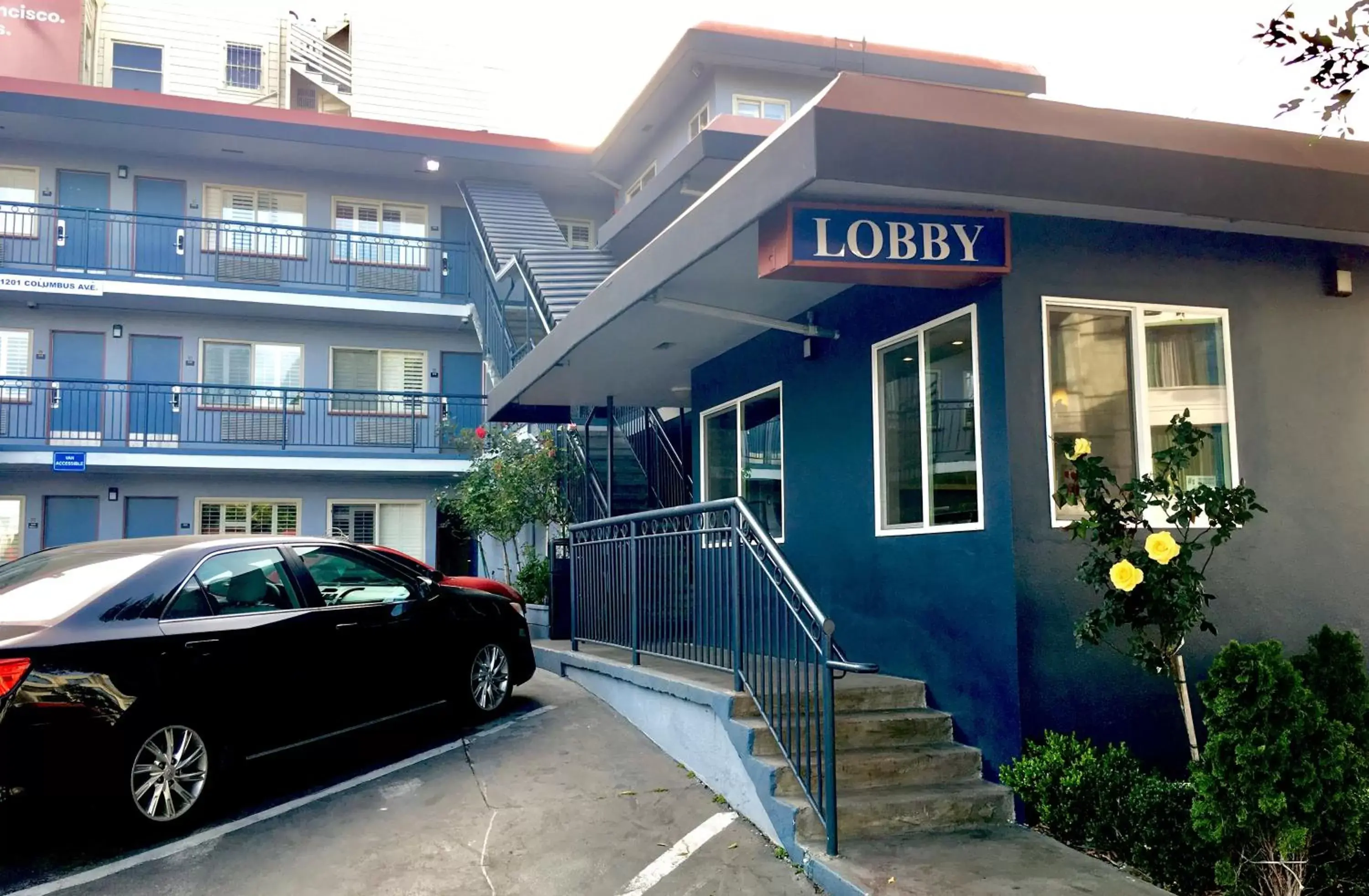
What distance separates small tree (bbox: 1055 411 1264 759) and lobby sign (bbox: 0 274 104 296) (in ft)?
59.1

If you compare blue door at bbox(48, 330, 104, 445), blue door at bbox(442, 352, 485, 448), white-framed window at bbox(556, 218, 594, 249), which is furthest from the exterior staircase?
white-framed window at bbox(556, 218, 594, 249)

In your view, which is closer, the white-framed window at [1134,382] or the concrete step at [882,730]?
the concrete step at [882,730]

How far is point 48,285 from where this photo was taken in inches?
725

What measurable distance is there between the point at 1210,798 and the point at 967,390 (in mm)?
2478

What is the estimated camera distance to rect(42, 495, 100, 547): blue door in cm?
1905

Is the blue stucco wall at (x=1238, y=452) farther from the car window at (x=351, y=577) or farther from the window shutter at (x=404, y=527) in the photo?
the window shutter at (x=404, y=527)

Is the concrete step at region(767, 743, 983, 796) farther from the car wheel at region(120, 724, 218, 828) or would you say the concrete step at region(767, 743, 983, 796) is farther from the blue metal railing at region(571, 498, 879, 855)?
the car wheel at region(120, 724, 218, 828)

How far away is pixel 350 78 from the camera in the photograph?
25734 millimetres

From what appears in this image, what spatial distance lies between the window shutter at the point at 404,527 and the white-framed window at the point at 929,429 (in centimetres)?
1511

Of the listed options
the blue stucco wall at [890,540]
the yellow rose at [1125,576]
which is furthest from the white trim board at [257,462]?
the yellow rose at [1125,576]

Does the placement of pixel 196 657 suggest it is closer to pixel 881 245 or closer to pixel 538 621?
pixel 881 245

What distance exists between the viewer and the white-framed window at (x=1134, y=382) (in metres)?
6.07

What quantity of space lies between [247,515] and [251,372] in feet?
8.70

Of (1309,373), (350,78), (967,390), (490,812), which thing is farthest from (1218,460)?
(350,78)
